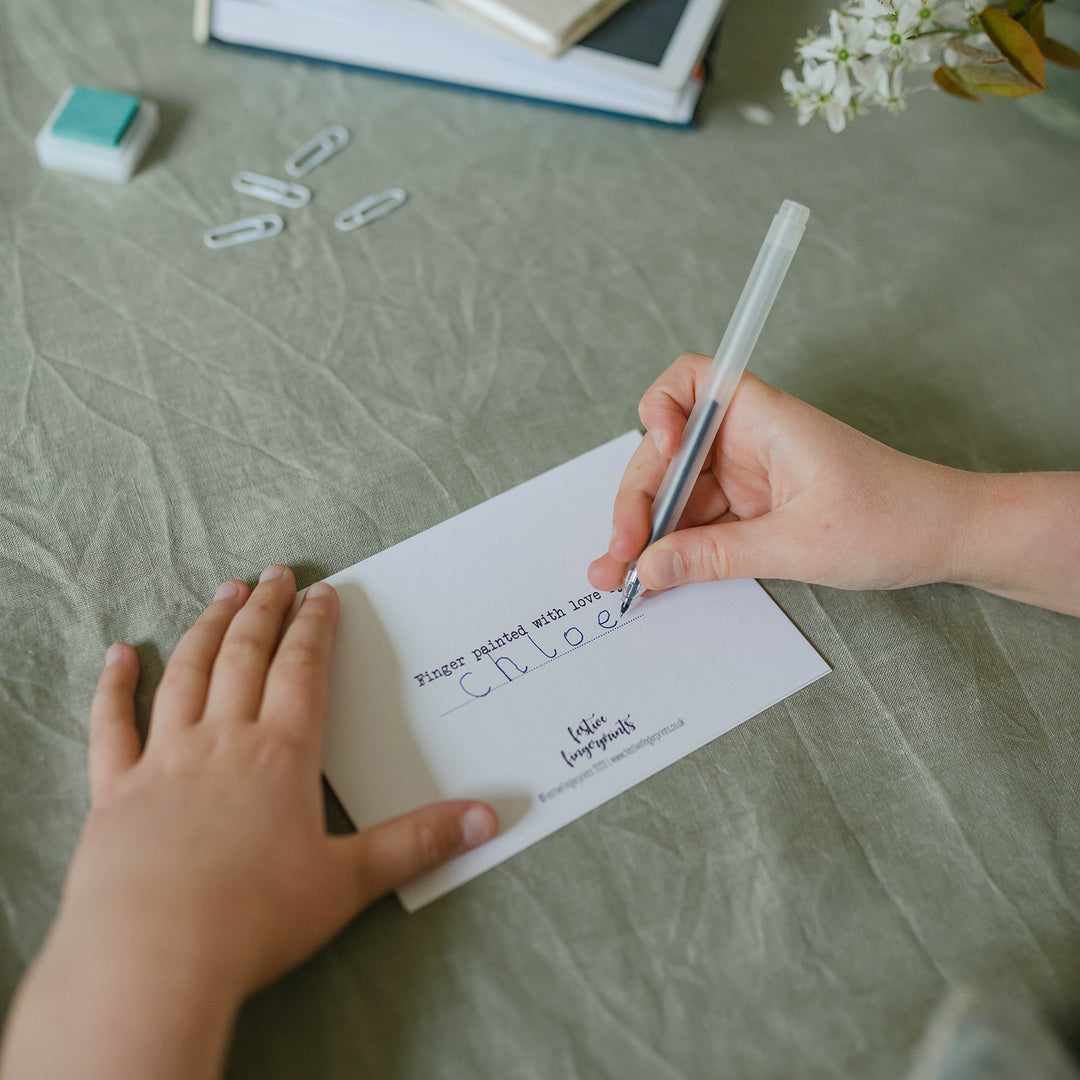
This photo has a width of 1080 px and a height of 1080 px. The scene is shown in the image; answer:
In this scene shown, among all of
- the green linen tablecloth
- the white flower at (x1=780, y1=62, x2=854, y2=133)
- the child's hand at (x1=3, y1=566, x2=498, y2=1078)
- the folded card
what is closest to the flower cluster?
the white flower at (x1=780, y1=62, x2=854, y2=133)

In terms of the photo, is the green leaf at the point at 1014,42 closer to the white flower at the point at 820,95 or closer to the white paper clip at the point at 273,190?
the white flower at the point at 820,95

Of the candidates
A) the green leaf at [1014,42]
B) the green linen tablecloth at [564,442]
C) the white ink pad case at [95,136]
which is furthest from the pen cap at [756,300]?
the white ink pad case at [95,136]

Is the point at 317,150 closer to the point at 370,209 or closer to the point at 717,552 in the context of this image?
the point at 370,209

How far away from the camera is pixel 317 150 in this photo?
767mm

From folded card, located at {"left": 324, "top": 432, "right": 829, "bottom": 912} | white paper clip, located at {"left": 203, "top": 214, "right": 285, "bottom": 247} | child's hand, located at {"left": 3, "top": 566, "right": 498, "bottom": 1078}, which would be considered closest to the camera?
child's hand, located at {"left": 3, "top": 566, "right": 498, "bottom": 1078}

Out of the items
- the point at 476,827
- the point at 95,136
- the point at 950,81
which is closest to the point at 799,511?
the point at 476,827

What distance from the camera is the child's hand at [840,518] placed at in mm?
533

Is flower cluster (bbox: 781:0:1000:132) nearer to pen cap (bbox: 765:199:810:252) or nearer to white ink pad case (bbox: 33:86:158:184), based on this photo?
pen cap (bbox: 765:199:810:252)

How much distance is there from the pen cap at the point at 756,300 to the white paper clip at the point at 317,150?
1.45 feet

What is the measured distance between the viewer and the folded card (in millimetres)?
485

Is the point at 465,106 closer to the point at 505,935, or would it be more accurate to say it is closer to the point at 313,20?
the point at 313,20

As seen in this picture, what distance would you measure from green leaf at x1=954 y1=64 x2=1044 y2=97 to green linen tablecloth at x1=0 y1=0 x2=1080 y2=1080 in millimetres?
157

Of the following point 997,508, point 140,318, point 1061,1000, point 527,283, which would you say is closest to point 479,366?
point 527,283

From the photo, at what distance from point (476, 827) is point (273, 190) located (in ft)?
1.92
